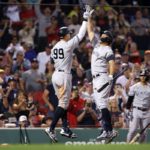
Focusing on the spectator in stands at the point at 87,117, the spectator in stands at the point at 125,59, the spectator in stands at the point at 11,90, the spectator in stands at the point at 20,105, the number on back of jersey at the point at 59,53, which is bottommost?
the spectator in stands at the point at 87,117

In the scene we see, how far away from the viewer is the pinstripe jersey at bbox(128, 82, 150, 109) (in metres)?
23.6

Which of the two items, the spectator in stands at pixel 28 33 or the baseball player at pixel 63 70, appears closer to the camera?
the baseball player at pixel 63 70

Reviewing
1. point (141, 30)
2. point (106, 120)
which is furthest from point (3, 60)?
point (106, 120)

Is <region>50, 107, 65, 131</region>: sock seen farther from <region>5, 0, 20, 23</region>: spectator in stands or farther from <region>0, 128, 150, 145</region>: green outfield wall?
<region>5, 0, 20, 23</region>: spectator in stands

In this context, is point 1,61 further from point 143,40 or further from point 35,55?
point 143,40

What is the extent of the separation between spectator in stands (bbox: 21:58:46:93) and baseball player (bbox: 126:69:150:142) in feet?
10.2

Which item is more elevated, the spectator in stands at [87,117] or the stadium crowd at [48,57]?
the stadium crowd at [48,57]

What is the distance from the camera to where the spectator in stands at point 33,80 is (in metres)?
26.0

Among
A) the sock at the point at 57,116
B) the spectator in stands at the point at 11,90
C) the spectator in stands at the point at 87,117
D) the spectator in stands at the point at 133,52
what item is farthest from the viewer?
the spectator in stands at the point at 133,52

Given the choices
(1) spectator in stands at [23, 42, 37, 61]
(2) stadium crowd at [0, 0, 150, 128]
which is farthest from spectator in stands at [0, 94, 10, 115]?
(1) spectator in stands at [23, 42, 37, 61]

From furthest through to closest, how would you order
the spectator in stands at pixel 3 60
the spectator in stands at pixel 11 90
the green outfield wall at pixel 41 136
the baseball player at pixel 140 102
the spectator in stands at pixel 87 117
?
the spectator in stands at pixel 3 60, the spectator in stands at pixel 11 90, the spectator in stands at pixel 87 117, the baseball player at pixel 140 102, the green outfield wall at pixel 41 136

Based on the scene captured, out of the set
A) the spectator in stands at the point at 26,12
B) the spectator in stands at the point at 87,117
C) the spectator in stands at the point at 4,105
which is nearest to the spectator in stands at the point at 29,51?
the spectator in stands at the point at 26,12

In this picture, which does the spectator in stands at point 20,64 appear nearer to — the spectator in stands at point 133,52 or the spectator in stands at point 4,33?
the spectator in stands at point 4,33

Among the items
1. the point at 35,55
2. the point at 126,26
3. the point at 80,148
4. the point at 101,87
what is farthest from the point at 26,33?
the point at 80,148
